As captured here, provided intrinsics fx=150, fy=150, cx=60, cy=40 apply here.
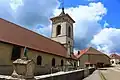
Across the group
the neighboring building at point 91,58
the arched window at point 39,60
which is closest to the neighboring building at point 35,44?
the arched window at point 39,60

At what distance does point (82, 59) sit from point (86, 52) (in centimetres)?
331

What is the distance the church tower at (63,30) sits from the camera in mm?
36656

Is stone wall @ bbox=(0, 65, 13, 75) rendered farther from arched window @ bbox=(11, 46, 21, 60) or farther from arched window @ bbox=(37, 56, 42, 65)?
arched window @ bbox=(37, 56, 42, 65)

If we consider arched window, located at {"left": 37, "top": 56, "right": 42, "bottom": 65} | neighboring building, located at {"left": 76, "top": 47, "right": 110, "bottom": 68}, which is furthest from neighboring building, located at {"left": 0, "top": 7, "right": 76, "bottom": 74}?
neighboring building, located at {"left": 76, "top": 47, "right": 110, "bottom": 68}

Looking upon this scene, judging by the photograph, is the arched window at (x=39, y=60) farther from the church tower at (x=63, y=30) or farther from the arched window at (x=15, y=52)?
the church tower at (x=63, y=30)

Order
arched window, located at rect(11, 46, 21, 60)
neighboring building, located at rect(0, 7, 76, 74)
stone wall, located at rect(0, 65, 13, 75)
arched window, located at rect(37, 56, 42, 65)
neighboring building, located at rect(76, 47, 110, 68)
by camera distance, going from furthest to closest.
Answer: neighboring building, located at rect(76, 47, 110, 68)
arched window, located at rect(37, 56, 42, 65)
arched window, located at rect(11, 46, 21, 60)
neighboring building, located at rect(0, 7, 76, 74)
stone wall, located at rect(0, 65, 13, 75)

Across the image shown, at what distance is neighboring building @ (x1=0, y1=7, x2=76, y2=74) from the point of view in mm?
15845

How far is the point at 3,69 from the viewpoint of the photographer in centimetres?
1535

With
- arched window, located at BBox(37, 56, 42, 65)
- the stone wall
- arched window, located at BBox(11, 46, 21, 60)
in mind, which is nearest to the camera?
the stone wall

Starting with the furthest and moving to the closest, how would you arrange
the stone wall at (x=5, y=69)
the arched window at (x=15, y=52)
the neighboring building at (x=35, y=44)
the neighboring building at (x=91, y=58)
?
the neighboring building at (x=91, y=58) < the arched window at (x=15, y=52) < the neighboring building at (x=35, y=44) < the stone wall at (x=5, y=69)

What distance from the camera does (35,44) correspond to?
21.7m

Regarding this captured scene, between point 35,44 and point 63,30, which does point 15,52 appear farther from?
point 63,30

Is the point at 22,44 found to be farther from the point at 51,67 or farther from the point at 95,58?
the point at 95,58

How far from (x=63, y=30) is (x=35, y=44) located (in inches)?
640
